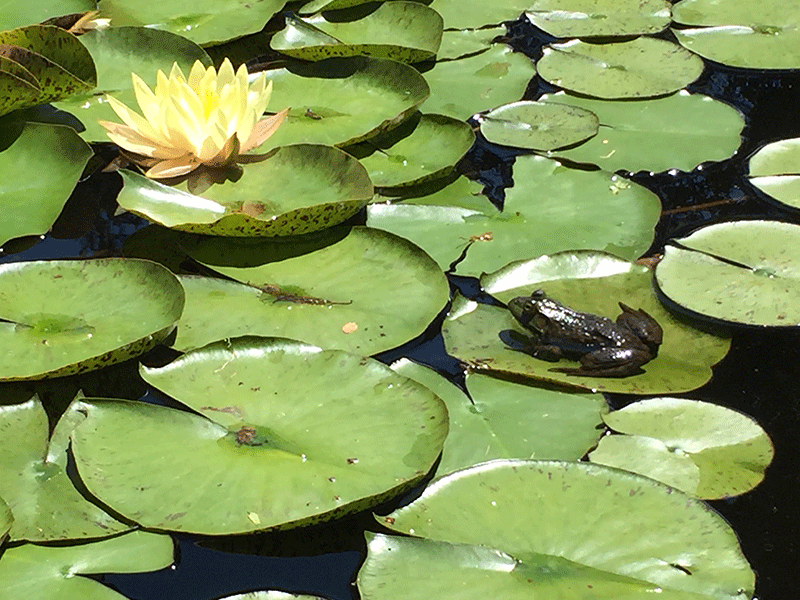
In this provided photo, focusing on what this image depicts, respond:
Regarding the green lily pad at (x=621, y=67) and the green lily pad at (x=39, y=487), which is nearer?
the green lily pad at (x=39, y=487)

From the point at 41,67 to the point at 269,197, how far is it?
892mm

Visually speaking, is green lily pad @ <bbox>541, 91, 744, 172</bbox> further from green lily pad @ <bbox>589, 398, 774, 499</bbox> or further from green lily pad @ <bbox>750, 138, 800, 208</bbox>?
green lily pad @ <bbox>589, 398, 774, 499</bbox>

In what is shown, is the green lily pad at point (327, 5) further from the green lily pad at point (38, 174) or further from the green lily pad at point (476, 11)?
the green lily pad at point (38, 174)

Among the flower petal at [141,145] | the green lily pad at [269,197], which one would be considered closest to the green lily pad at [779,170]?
the green lily pad at [269,197]

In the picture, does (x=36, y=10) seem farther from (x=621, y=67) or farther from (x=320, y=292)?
(x=621, y=67)

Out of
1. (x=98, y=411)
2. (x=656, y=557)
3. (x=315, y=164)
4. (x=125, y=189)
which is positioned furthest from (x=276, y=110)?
(x=656, y=557)

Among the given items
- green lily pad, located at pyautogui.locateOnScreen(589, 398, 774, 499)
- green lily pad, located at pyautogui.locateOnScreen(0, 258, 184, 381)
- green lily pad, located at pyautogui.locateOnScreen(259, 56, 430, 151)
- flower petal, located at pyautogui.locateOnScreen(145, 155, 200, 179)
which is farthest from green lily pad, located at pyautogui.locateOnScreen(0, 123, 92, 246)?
green lily pad, located at pyautogui.locateOnScreen(589, 398, 774, 499)

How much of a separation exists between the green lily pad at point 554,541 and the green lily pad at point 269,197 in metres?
1.02

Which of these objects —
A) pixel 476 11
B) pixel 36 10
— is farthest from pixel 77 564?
pixel 476 11

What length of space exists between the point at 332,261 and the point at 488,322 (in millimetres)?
520

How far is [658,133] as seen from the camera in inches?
130

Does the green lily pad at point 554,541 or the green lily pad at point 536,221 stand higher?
the green lily pad at point 536,221

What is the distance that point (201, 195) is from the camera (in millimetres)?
2771

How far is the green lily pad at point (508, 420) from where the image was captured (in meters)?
2.06
